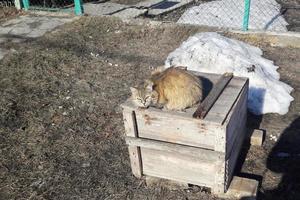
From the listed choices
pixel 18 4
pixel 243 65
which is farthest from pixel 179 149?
pixel 18 4

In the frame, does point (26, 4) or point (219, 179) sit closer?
point (219, 179)

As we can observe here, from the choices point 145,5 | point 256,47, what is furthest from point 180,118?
point 145,5

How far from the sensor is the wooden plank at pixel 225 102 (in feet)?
9.42

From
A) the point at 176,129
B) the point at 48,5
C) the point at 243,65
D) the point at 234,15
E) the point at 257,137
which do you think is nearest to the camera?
the point at 176,129

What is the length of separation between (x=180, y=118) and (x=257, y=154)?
4.03 ft

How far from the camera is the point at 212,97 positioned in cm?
309

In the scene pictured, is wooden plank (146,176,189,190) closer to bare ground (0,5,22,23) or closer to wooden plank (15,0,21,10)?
bare ground (0,5,22,23)

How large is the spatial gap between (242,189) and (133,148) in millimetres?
962

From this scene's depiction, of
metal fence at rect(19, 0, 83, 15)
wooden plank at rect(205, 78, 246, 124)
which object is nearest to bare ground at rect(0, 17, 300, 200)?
wooden plank at rect(205, 78, 246, 124)

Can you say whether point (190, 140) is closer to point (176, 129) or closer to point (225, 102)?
point (176, 129)

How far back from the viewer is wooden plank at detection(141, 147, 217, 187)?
121 inches

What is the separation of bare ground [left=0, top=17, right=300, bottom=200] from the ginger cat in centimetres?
85

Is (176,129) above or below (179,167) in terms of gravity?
above

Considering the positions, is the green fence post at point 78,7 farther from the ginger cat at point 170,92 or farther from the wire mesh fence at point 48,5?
the ginger cat at point 170,92
